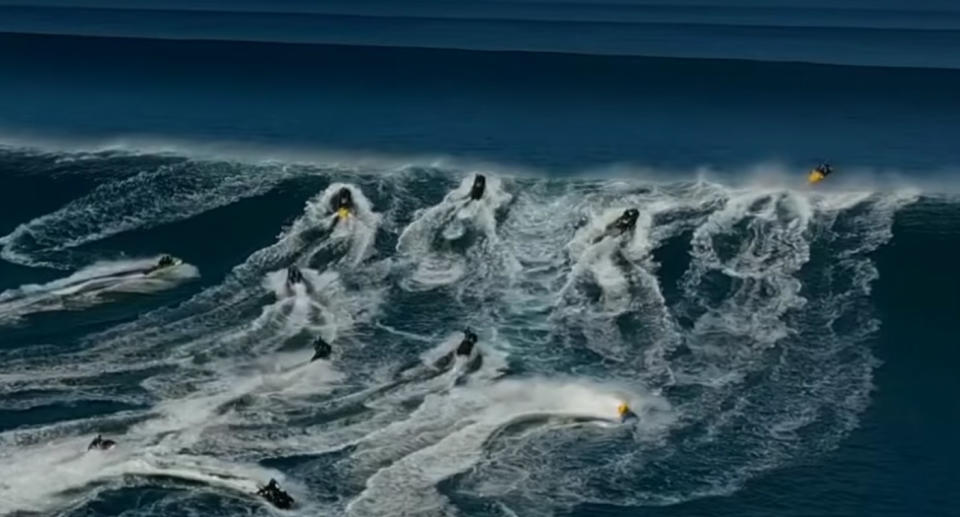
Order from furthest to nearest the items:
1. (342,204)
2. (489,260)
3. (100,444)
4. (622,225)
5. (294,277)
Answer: (342,204), (622,225), (489,260), (294,277), (100,444)

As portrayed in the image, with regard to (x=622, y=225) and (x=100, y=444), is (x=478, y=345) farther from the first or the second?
(x=100, y=444)

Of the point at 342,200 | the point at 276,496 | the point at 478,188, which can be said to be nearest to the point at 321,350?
the point at 276,496

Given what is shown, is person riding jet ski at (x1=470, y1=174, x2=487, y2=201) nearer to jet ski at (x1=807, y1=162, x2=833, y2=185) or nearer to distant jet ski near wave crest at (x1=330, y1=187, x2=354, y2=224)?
distant jet ski near wave crest at (x1=330, y1=187, x2=354, y2=224)

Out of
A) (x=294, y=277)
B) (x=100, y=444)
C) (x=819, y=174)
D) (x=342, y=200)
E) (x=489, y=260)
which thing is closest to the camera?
(x=100, y=444)

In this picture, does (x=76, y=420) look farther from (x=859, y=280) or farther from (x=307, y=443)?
(x=859, y=280)

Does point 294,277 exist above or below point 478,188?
below

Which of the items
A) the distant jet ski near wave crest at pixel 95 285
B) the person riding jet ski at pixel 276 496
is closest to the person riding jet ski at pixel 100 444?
the person riding jet ski at pixel 276 496

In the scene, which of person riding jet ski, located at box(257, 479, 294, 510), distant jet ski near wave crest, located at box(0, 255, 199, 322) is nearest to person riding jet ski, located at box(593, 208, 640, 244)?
distant jet ski near wave crest, located at box(0, 255, 199, 322)
